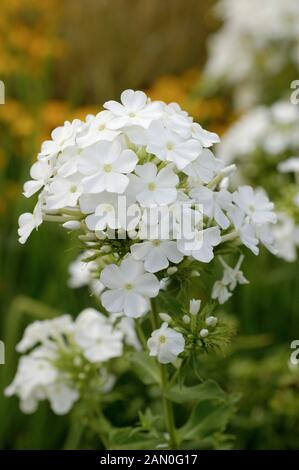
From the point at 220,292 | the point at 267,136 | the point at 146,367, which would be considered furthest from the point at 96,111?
the point at 220,292

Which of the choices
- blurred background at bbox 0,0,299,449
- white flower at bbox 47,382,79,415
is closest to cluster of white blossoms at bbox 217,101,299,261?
blurred background at bbox 0,0,299,449

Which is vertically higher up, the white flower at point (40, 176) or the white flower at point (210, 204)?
the white flower at point (40, 176)

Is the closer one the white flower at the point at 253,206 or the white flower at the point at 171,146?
the white flower at the point at 171,146

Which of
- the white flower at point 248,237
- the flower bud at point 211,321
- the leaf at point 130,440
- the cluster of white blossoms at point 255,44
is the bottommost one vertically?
the leaf at point 130,440

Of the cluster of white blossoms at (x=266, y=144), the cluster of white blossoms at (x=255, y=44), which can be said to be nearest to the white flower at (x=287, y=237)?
the cluster of white blossoms at (x=266, y=144)

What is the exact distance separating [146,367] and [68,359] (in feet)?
0.88

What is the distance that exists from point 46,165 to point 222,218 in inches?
12.9

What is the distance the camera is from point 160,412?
207cm

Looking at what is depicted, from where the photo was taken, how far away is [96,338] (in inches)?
67.2

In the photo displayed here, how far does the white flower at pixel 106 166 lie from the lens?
1.21 metres

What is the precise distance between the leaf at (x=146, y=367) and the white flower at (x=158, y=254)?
1.20 ft

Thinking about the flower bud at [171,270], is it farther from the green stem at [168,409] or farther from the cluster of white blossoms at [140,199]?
the green stem at [168,409]

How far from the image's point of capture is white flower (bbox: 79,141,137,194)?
3.95 ft

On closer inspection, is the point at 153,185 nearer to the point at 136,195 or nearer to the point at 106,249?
the point at 136,195
